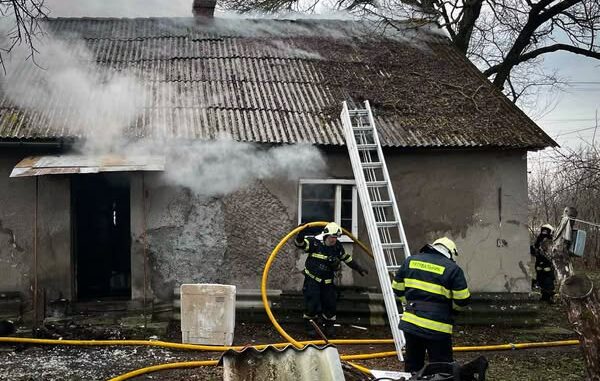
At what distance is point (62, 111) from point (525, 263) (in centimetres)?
800

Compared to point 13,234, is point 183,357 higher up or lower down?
lower down

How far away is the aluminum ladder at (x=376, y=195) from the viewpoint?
7.55 metres

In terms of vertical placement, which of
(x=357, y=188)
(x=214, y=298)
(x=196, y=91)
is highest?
(x=196, y=91)

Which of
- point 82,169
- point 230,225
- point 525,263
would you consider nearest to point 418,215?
point 525,263

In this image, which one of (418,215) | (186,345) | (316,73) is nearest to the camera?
(186,345)

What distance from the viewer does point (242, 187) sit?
873 cm

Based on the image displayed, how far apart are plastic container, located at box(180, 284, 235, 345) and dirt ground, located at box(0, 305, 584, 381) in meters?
0.28

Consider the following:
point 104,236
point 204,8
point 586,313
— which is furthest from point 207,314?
point 204,8

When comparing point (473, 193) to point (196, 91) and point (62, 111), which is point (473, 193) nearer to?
point (196, 91)

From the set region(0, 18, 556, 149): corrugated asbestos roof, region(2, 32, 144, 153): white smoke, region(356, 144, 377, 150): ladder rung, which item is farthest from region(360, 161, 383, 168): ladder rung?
region(2, 32, 144, 153): white smoke

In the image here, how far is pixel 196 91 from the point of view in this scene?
970cm

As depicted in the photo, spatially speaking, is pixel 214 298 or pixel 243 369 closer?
pixel 243 369

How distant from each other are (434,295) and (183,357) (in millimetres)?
3349

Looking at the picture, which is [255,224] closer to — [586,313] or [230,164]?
[230,164]
